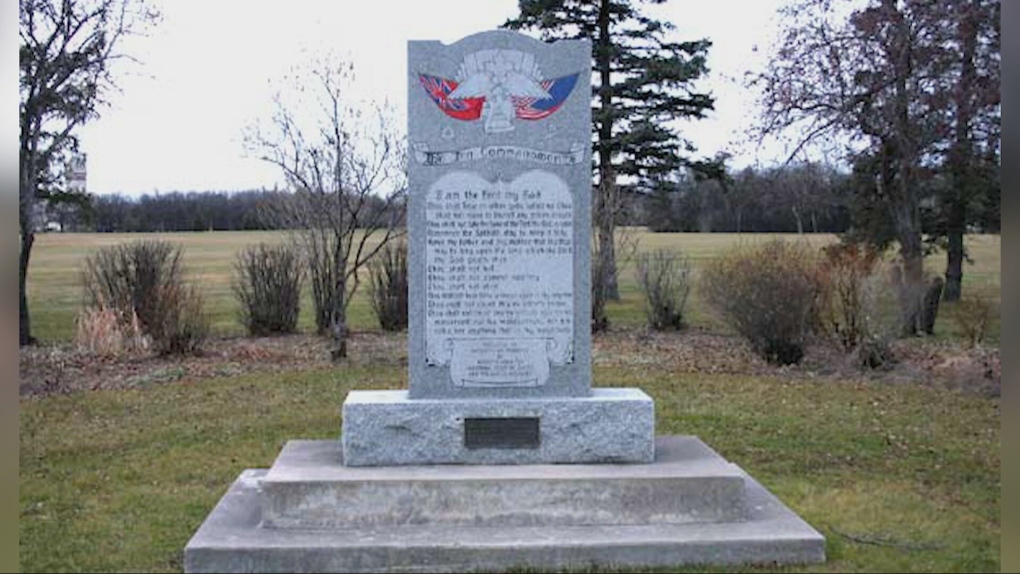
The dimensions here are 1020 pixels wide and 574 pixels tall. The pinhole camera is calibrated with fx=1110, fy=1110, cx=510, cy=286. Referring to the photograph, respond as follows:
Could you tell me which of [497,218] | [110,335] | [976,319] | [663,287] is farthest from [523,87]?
[663,287]

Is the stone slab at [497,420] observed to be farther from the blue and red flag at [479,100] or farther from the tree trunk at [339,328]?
the tree trunk at [339,328]

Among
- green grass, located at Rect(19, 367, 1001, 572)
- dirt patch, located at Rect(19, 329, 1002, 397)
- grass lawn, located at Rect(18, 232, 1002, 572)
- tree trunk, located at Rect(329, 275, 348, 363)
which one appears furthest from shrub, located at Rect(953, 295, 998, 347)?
tree trunk, located at Rect(329, 275, 348, 363)

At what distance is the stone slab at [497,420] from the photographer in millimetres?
6793

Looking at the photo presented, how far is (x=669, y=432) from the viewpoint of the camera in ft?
33.8

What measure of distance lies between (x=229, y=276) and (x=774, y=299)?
16.3 meters

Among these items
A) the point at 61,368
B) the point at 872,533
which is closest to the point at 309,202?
the point at 61,368

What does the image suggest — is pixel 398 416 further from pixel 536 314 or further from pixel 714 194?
pixel 714 194

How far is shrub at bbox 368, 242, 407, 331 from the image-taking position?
19891 millimetres

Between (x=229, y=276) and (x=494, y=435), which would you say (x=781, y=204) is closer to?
(x=229, y=276)

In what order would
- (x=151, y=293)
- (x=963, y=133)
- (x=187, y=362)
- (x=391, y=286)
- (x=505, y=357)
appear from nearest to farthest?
(x=505, y=357), (x=187, y=362), (x=963, y=133), (x=151, y=293), (x=391, y=286)

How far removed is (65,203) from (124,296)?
4.84m

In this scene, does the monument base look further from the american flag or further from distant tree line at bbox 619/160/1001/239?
distant tree line at bbox 619/160/1001/239

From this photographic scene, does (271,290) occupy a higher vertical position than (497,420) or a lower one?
lower

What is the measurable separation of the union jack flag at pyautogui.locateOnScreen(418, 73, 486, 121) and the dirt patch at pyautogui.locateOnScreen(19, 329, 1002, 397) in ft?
27.2
